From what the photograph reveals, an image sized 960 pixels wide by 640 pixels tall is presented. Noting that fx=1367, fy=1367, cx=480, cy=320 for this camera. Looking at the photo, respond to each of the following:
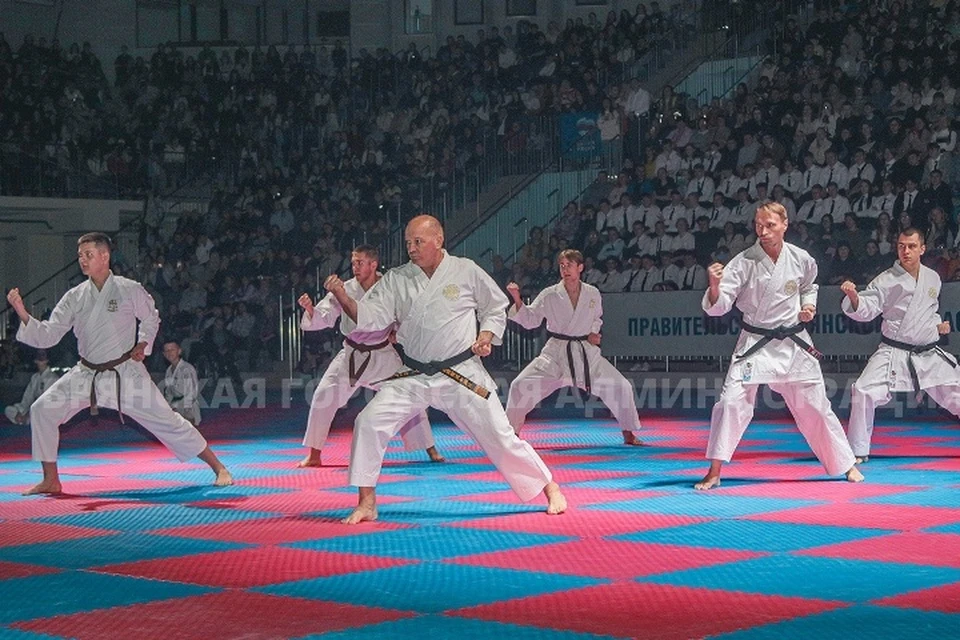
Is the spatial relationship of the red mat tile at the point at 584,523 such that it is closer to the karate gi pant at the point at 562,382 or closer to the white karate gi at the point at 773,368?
the white karate gi at the point at 773,368

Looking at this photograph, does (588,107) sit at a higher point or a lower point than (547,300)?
higher

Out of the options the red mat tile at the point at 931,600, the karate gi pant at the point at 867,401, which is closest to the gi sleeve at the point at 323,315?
the karate gi pant at the point at 867,401

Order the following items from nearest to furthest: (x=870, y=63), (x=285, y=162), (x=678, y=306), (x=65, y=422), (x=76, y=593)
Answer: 1. (x=76, y=593)
2. (x=65, y=422)
3. (x=678, y=306)
4. (x=870, y=63)
5. (x=285, y=162)

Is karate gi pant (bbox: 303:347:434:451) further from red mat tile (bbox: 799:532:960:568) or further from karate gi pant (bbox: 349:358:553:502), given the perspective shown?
red mat tile (bbox: 799:532:960:568)

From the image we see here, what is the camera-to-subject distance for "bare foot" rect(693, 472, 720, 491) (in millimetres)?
8078

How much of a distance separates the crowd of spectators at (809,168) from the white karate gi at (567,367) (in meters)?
5.13

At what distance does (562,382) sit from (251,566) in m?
5.84

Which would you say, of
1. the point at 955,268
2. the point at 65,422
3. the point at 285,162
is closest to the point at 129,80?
the point at 285,162

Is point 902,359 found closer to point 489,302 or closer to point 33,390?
point 489,302

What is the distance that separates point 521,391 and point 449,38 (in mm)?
15893

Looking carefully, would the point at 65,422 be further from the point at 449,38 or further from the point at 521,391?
the point at 449,38

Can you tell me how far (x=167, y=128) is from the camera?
25.5 meters

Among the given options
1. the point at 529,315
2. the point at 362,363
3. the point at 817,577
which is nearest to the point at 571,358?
the point at 529,315

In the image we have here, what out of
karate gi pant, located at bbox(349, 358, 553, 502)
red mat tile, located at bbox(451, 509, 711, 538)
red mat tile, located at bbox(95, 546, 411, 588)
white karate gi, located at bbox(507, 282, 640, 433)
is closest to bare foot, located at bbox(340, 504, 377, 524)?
karate gi pant, located at bbox(349, 358, 553, 502)
